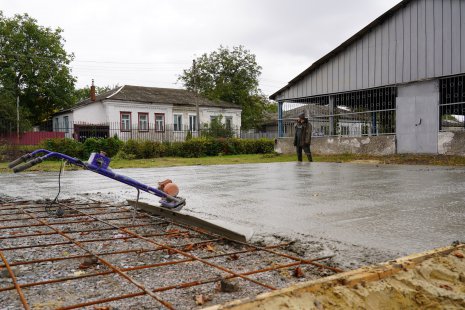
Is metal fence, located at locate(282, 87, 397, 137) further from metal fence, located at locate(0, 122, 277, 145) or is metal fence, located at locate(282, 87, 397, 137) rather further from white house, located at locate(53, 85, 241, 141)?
white house, located at locate(53, 85, 241, 141)

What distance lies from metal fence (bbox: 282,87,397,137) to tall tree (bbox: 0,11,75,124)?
96.0ft

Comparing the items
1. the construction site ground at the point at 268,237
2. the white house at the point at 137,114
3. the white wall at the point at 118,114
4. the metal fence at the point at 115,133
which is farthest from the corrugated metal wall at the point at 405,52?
the white wall at the point at 118,114

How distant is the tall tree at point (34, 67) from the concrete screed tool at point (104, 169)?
39.2 m

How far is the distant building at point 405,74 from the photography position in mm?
15875

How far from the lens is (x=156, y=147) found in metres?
24.6

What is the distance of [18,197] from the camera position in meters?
7.18

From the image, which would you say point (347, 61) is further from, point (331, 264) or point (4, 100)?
point (4, 100)

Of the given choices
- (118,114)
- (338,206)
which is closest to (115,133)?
(118,114)

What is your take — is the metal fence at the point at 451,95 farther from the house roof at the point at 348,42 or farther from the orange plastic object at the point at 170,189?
the orange plastic object at the point at 170,189

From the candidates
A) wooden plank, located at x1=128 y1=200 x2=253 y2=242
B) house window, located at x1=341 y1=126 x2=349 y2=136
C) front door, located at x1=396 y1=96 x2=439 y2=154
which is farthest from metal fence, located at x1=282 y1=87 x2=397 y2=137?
wooden plank, located at x1=128 y1=200 x2=253 y2=242

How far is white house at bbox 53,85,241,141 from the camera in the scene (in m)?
33.7

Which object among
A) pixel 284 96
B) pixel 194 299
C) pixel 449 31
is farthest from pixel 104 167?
pixel 284 96

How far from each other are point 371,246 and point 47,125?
45.9 metres

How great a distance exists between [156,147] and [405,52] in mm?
14037
